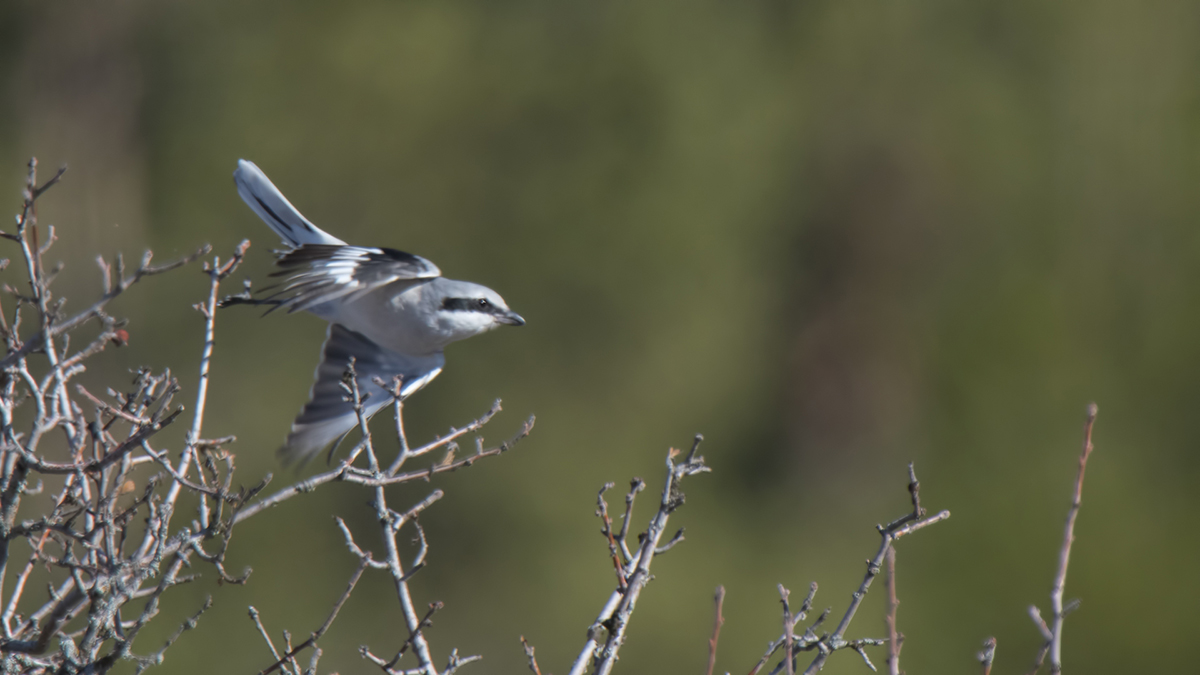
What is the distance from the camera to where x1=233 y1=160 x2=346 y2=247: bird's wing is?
3.08 m

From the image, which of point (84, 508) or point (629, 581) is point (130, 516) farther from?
point (629, 581)

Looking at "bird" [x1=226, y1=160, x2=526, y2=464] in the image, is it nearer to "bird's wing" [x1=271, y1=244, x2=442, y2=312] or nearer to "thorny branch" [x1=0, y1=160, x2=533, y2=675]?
"bird's wing" [x1=271, y1=244, x2=442, y2=312]

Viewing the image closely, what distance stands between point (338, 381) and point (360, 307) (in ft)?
1.42

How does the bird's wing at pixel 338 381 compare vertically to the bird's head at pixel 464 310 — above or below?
below

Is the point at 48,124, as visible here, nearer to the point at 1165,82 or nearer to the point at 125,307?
the point at 125,307

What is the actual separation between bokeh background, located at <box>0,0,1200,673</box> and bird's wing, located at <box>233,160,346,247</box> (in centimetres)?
466

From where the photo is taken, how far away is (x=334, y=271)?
107 inches

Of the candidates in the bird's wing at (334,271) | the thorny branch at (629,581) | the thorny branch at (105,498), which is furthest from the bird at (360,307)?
the thorny branch at (629,581)

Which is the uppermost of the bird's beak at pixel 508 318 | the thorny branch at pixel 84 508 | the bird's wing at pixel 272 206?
the bird's wing at pixel 272 206

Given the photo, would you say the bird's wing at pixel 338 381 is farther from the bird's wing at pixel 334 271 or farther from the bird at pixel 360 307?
the bird's wing at pixel 334 271

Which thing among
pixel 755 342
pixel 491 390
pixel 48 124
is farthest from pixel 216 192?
pixel 755 342

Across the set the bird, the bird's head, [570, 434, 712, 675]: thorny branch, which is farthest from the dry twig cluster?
the bird's head

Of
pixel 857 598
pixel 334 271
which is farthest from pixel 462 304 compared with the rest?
pixel 857 598

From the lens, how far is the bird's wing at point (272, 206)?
10.1 ft
